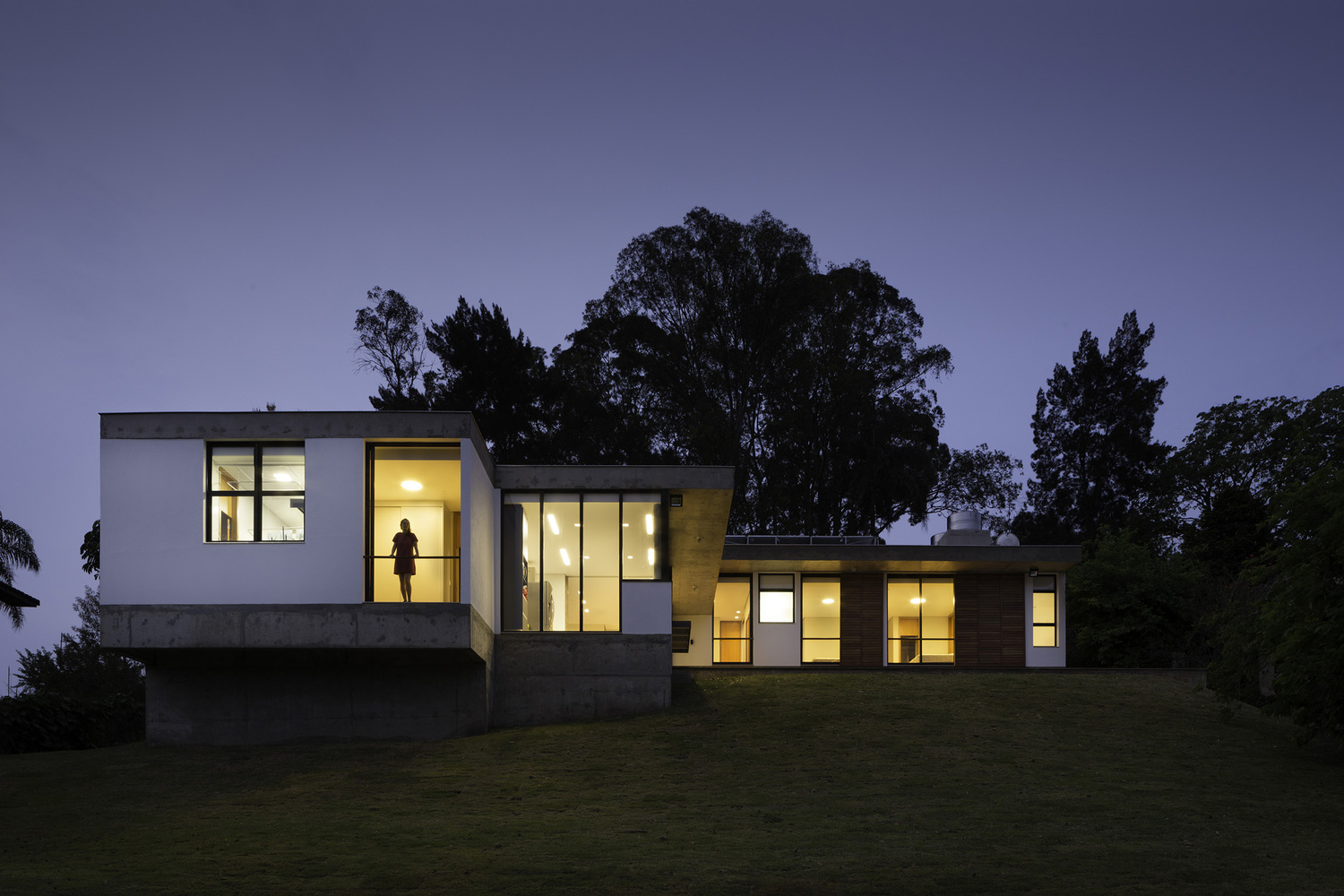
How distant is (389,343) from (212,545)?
2484 centimetres

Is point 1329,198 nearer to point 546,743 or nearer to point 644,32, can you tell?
point 644,32

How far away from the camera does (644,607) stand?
1714 cm

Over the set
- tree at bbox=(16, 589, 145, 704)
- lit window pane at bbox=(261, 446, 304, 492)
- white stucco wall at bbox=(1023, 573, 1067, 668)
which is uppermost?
lit window pane at bbox=(261, 446, 304, 492)

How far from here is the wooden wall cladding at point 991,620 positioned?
2608cm

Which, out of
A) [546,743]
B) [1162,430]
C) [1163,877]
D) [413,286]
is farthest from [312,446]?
[1162,430]

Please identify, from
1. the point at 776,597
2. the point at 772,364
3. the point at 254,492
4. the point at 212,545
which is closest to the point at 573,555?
the point at 254,492

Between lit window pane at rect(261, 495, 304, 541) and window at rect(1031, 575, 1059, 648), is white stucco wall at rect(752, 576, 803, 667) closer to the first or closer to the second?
window at rect(1031, 575, 1059, 648)

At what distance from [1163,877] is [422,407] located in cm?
3304

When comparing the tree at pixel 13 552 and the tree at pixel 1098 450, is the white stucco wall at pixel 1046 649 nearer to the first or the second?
the tree at pixel 1098 450

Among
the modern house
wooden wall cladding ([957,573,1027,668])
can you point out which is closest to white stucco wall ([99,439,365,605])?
the modern house

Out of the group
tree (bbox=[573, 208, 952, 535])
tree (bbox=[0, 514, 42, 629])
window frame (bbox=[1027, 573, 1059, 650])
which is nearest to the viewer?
window frame (bbox=[1027, 573, 1059, 650])

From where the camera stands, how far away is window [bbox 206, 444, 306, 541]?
583 inches

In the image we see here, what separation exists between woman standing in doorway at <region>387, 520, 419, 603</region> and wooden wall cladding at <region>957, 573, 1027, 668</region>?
15.2 meters

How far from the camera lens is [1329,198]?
3959cm
